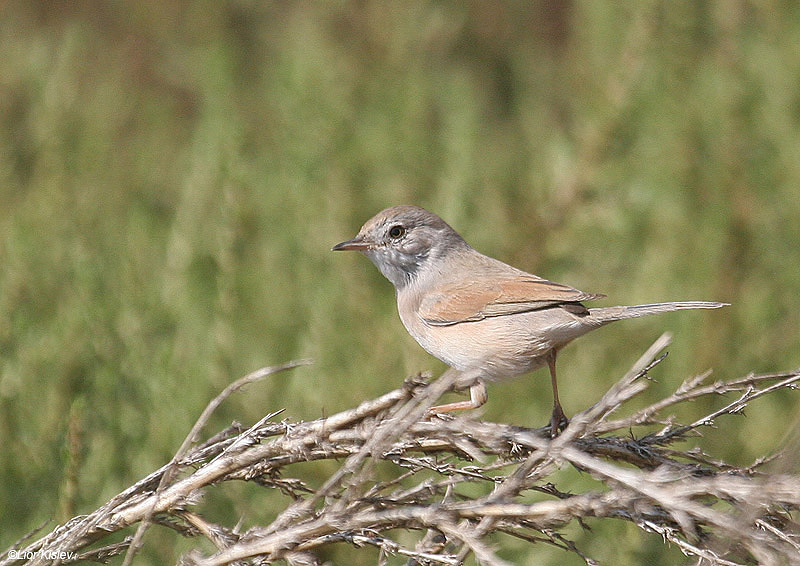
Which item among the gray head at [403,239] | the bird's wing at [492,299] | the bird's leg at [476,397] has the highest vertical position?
the gray head at [403,239]

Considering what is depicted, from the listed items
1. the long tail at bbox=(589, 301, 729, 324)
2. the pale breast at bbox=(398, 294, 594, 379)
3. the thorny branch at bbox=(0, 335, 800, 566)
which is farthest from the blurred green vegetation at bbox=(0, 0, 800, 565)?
the long tail at bbox=(589, 301, 729, 324)

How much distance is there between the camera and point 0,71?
5.62 m

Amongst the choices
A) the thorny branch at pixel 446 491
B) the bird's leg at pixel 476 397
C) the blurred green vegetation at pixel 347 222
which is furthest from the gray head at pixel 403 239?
the thorny branch at pixel 446 491

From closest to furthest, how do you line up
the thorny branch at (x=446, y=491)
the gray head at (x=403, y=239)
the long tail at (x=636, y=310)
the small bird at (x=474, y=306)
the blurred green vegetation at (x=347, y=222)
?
the thorny branch at (x=446, y=491)
the long tail at (x=636, y=310)
the small bird at (x=474, y=306)
the blurred green vegetation at (x=347, y=222)
the gray head at (x=403, y=239)

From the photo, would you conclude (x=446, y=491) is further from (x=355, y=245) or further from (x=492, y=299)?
(x=355, y=245)

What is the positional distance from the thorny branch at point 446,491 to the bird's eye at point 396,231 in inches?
60.8

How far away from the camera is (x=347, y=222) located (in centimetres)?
511

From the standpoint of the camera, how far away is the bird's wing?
3131mm

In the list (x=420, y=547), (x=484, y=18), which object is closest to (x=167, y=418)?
(x=420, y=547)

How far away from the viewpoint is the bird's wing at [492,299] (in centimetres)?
313

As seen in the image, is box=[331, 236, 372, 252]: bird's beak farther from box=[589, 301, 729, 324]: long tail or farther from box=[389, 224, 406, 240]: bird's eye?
box=[589, 301, 729, 324]: long tail

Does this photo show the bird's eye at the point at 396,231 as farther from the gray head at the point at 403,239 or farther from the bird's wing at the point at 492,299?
the bird's wing at the point at 492,299

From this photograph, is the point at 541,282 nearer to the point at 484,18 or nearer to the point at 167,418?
the point at 167,418

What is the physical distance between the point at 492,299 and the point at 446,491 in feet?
4.01
